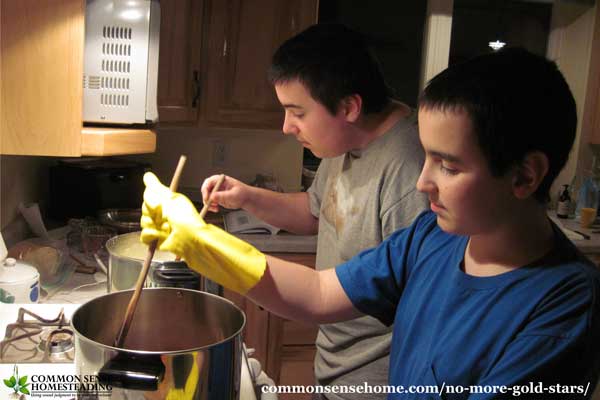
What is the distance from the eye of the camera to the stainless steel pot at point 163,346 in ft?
2.25

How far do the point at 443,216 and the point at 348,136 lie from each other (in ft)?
1.91

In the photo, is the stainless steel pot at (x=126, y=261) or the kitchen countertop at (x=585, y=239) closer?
the stainless steel pot at (x=126, y=261)

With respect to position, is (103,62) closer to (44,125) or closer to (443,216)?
(44,125)

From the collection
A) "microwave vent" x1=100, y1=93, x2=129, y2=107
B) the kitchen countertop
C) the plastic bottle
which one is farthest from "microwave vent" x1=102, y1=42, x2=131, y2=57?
the plastic bottle

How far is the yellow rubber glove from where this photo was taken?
82 centimetres

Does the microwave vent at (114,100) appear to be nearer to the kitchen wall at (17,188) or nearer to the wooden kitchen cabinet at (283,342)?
the kitchen wall at (17,188)

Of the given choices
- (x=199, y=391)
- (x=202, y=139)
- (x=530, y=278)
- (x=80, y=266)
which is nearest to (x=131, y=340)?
(x=199, y=391)

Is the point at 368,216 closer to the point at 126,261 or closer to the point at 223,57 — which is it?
the point at 126,261

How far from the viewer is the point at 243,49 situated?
251 cm

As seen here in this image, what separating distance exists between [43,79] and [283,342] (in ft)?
4.63

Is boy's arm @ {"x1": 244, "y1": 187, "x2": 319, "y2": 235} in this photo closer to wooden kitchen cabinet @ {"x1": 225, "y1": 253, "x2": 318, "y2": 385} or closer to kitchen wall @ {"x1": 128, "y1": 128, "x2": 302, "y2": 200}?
wooden kitchen cabinet @ {"x1": 225, "y1": 253, "x2": 318, "y2": 385}

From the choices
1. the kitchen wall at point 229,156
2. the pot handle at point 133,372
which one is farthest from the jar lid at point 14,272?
the kitchen wall at point 229,156

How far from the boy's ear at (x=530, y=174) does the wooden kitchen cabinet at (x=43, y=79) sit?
3.33ft

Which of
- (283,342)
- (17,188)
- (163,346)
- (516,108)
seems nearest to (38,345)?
(163,346)
